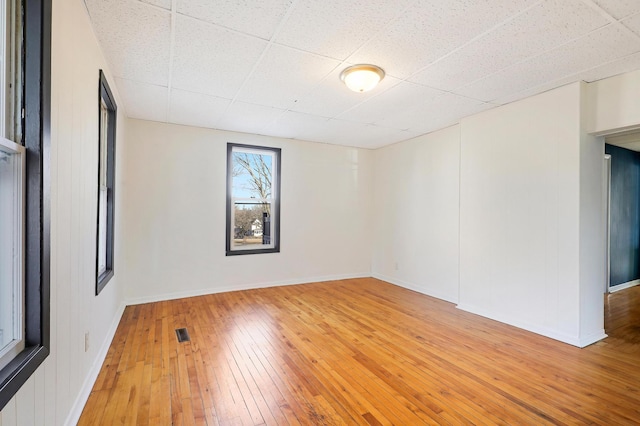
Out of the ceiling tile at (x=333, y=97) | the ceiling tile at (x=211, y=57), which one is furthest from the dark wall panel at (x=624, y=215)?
the ceiling tile at (x=211, y=57)

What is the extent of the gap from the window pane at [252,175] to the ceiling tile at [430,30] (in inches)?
116

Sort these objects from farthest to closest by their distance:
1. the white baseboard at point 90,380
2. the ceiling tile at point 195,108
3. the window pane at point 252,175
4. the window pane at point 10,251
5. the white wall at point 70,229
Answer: the window pane at point 252,175 < the ceiling tile at point 195,108 < the white baseboard at point 90,380 < the white wall at point 70,229 < the window pane at point 10,251

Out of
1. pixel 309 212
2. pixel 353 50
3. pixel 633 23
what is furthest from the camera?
pixel 309 212

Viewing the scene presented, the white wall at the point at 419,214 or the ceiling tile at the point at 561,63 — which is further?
the white wall at the point at 419,214

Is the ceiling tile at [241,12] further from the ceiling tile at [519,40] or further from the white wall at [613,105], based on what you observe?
the white wall at [613,105]

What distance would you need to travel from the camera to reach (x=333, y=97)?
3.39 meters

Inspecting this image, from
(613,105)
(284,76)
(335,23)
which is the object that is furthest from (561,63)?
(284,76)

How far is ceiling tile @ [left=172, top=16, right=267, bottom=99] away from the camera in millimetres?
2182

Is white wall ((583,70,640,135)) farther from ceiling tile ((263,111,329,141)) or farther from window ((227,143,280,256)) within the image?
window ((227,143,280,256))

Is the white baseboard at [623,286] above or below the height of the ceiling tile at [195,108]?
below

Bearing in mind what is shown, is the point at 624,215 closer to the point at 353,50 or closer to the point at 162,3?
the point at 353,50

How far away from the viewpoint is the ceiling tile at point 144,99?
10.2 ft

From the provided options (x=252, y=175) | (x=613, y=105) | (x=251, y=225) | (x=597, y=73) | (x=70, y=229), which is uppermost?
(x=597, y=73)

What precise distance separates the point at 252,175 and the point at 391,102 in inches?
104
